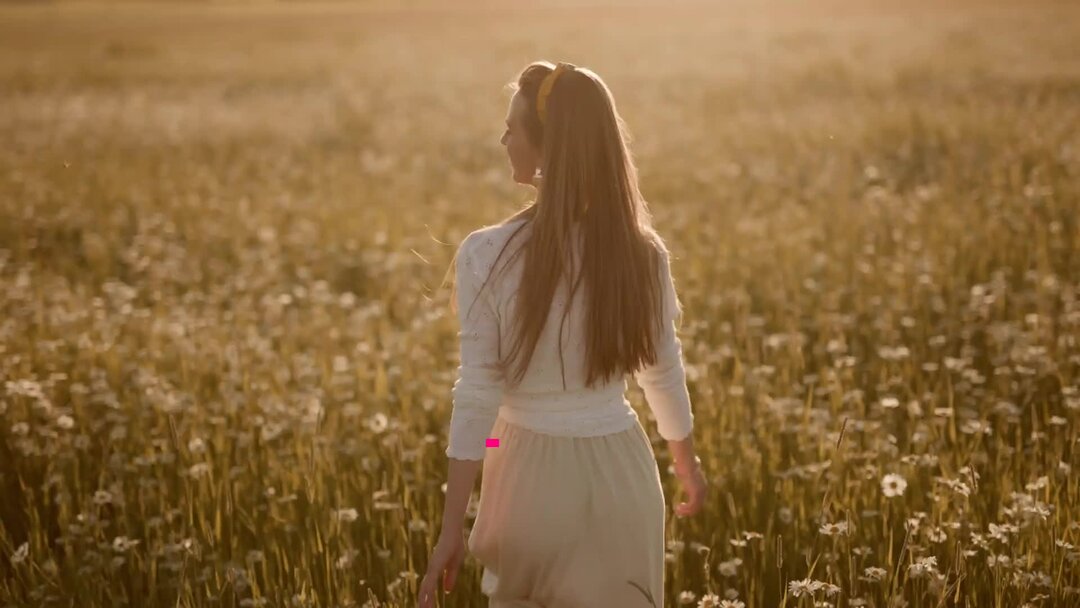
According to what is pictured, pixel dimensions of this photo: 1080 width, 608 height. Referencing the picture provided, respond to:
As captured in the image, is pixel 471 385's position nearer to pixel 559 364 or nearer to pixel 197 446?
pixel 559 364

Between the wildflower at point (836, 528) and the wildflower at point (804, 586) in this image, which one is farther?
the wildflower at point (836, 528)

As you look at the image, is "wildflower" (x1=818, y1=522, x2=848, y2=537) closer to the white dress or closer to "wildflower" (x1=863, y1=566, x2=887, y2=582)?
"wildflower" (x1=863, y1=566, x2=887, y2=582)

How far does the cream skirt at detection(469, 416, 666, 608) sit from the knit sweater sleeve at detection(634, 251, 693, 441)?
21cm

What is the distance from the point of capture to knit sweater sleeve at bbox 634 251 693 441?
348cm

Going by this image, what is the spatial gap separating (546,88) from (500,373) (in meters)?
0.77

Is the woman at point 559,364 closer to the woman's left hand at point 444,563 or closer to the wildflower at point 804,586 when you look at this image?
the woman's left hand at point 444,563

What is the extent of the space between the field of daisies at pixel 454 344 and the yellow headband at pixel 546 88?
1.45m

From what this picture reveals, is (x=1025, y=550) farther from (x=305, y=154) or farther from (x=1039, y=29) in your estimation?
(x=1039, y=29)

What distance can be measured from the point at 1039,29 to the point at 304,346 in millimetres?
25789

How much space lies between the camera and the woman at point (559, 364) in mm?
3186

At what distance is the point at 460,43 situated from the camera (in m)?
35.7

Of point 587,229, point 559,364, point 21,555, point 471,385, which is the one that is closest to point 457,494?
point 471,385

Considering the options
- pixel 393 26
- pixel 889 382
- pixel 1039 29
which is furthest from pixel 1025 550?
pixel 393 26

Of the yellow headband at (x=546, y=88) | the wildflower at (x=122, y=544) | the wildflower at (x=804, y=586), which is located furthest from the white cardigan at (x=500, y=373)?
the wildflower at (x=122, y=544)
